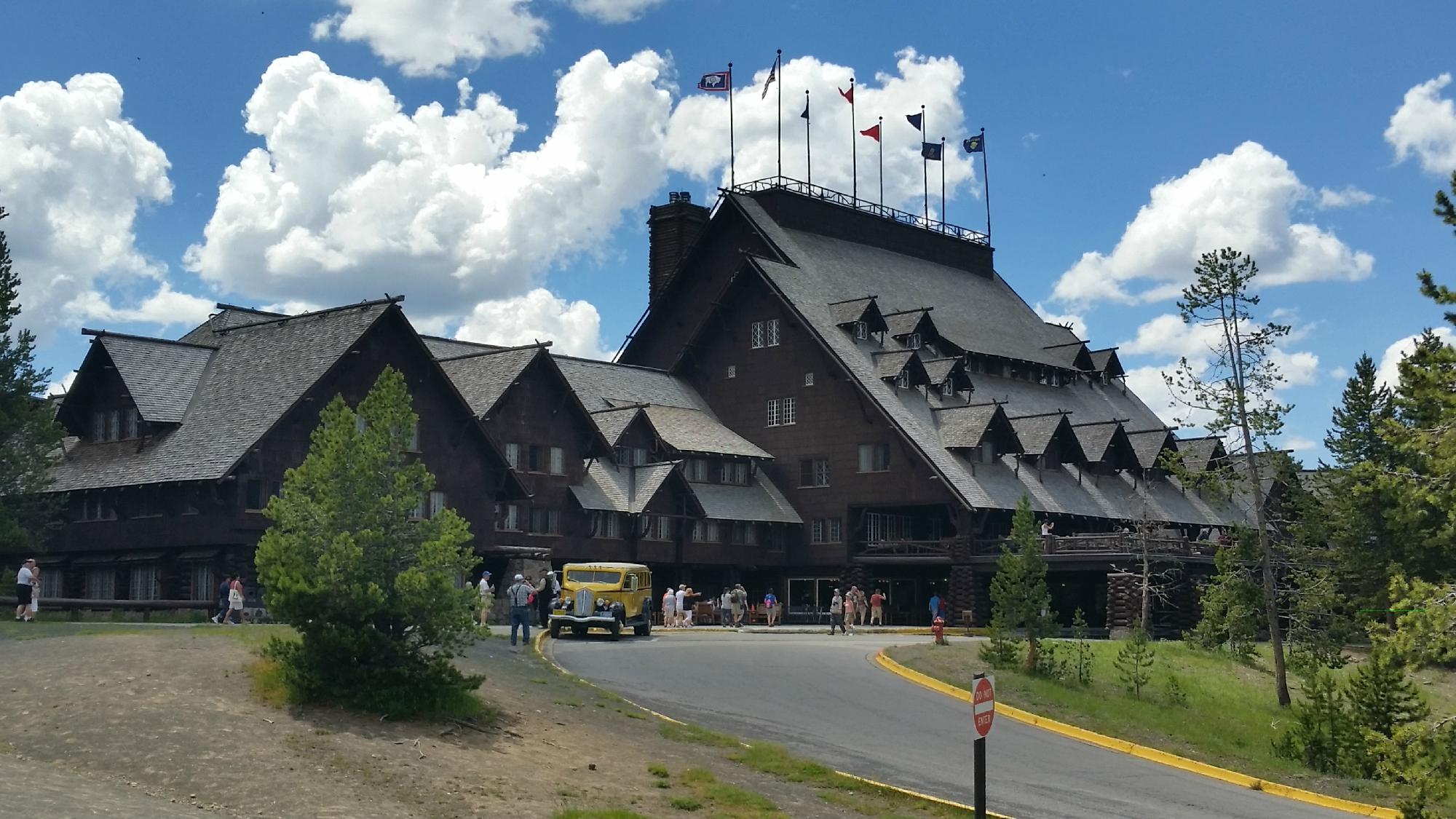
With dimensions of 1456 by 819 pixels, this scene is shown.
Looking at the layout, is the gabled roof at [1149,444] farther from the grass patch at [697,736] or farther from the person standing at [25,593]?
the grass patch at [697,736]

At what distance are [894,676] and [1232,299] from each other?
12501 mm

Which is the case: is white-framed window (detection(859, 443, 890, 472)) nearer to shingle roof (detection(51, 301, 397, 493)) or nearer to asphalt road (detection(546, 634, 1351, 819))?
shingle roof (detection(51, 301, 397, 493))

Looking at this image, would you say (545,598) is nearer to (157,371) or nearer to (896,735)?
(157,371)

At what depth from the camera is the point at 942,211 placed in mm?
91062

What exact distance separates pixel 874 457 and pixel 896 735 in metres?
41.6

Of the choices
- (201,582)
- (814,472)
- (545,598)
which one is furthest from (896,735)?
(814,472)

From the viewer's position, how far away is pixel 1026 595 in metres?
36.6

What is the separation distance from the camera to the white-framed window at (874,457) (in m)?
68.8

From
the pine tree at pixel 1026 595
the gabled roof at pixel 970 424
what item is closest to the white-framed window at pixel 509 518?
the gabled roof at pixel 970 424

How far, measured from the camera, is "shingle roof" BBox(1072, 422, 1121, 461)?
73000 mm

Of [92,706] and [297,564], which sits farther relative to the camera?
[297,564]

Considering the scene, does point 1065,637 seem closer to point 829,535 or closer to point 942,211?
point 829,535

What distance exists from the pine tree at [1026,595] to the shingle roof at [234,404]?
25045mm

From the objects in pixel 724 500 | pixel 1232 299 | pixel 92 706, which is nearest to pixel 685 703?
pixel 92 706
